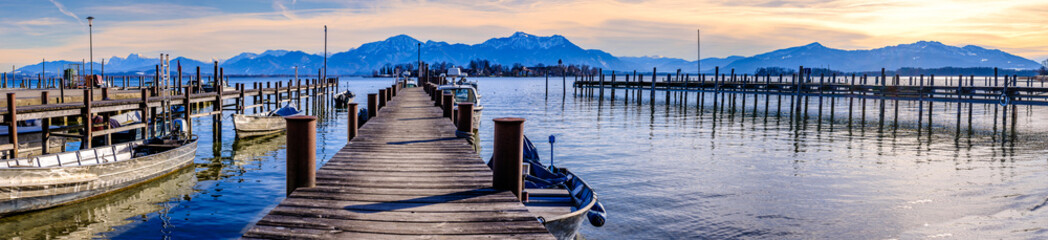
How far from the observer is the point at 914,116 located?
4397cm

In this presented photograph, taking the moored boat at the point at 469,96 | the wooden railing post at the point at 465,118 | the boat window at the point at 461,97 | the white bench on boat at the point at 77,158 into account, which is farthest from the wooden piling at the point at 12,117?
the boat window at the point at 461,97

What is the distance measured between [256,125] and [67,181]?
52.8 feet

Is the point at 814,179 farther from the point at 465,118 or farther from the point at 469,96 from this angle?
the point at 469,96

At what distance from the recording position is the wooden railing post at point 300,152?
7.98 meters

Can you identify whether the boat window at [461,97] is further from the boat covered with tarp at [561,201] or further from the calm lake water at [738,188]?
the boat covered with tarp at [561,201]

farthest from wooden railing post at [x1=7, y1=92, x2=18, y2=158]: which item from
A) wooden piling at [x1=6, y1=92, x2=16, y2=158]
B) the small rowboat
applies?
the small rowboat

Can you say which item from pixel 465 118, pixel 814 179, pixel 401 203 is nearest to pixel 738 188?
pixel 814 179

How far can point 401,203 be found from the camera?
24.8 feet

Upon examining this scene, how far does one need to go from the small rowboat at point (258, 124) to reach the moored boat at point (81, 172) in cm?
895

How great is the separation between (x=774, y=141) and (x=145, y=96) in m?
25.3

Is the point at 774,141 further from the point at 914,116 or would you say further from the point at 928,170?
the point at 914,116

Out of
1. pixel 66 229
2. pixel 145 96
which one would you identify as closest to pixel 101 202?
pixel 66 229

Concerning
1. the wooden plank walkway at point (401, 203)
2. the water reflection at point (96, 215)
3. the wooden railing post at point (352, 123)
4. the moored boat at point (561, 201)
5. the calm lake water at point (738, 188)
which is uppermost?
the wooden railing post at point (352, 123)

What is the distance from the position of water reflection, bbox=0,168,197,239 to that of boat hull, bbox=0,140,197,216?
0.18 metres
